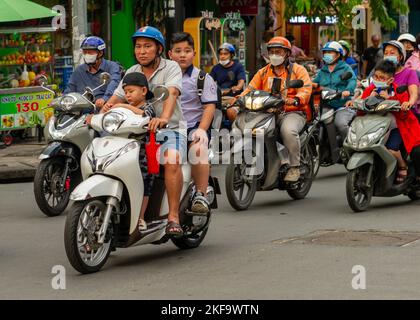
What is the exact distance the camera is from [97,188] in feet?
28.2

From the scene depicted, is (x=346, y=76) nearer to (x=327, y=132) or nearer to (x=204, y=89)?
(x=327, y=132)

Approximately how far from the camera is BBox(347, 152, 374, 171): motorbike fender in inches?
467

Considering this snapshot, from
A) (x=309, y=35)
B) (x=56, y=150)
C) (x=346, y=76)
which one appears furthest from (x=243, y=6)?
(x=56, y=150)

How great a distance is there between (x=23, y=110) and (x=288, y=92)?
24.2 ft

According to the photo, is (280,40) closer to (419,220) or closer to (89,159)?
(419,220)

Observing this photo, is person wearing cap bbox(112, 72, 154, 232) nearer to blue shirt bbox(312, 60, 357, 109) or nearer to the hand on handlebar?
the hand on handlebar

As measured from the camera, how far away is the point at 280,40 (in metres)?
12.7

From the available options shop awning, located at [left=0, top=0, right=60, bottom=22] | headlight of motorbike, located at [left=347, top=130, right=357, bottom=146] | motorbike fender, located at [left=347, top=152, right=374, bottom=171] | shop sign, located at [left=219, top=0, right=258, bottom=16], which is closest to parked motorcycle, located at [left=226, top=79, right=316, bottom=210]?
headlight of motorbike, located at [left=347, top=130, right=357, bottom=146]

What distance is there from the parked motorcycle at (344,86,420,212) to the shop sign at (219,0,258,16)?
14992 millimetres

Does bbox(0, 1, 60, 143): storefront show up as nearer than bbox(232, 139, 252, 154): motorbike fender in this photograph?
No

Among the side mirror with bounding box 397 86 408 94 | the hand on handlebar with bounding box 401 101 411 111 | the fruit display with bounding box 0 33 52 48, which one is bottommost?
the hand on handlebar with bounding box 401 101 411 111

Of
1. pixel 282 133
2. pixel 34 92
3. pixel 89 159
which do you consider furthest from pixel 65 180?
pixel 34 92

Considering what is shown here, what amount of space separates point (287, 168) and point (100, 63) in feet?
7.82

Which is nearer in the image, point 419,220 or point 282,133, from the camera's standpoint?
point 419,220
